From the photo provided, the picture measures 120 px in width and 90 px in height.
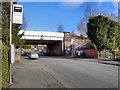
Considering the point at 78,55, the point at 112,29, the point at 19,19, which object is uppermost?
the point at 112,29

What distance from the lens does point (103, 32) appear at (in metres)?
29.5

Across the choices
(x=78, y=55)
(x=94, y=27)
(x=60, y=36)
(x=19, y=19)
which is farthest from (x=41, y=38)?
(x=19, y=19)

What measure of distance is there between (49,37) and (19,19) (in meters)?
33.3

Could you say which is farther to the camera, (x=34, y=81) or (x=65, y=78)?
(x=65, y=78)

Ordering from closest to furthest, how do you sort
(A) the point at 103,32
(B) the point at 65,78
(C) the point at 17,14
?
(C) the point at 17,14 → (B) the point at 65,78 → (A) the point at 103,32

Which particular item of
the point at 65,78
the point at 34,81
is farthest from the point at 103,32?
the point at 34,81

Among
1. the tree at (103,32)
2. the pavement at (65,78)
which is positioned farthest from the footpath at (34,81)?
A: the tree at (103,32)

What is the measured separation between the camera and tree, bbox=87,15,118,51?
96.5 ft

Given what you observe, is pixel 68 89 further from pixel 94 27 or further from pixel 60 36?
pixel 60 36

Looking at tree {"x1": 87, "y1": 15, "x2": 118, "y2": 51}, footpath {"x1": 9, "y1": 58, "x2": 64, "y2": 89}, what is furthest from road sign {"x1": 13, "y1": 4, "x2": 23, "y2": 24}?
tree {"x1": 87, "y1": 15, "x2": 118, "y2": 51}

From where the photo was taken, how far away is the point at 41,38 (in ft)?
130

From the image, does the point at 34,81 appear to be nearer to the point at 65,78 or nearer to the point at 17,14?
the point at 65,78

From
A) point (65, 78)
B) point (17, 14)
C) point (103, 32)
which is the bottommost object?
point (65, 78)

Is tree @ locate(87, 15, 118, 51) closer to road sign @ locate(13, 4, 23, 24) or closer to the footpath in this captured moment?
the footpath
